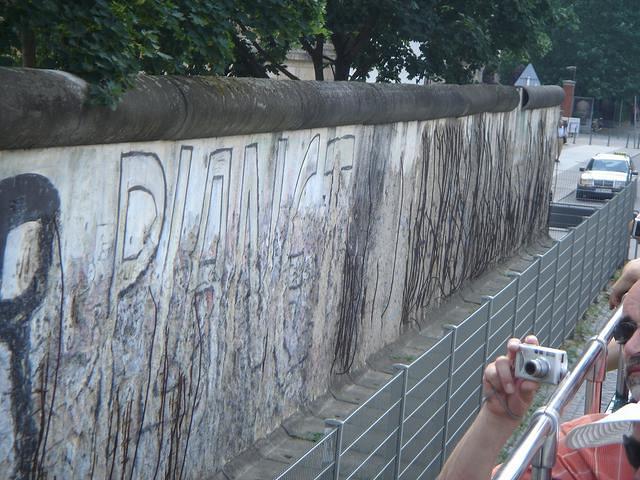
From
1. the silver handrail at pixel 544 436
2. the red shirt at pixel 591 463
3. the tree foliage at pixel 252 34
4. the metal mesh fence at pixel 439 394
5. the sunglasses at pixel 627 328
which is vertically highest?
the tree foliage at pixel 252 34

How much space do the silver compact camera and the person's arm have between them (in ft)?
0.13

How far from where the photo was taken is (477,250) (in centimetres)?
1540

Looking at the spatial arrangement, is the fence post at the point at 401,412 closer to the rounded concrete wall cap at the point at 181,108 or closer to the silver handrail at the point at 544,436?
→ the rounded concrete wall cap at the point at 181,108

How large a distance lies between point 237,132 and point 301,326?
2.00m

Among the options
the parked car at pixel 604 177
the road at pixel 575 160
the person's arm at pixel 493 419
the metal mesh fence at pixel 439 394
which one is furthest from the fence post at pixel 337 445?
the parked car at pixel 604 177

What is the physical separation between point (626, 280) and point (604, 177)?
87.9 ft

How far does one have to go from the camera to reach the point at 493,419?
3.02 meters

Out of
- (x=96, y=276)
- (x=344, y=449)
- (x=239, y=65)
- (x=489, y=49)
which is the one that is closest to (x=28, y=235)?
(x=96, y=276)

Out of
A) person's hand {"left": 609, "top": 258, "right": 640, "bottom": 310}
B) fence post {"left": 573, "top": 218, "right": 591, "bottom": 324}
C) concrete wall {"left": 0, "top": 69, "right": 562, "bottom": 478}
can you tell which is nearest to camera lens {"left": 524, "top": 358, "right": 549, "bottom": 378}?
person's hand {"left": 609, "top": 258, "right": 640, "bottom": 310}

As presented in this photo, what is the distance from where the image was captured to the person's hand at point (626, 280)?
16.3ft

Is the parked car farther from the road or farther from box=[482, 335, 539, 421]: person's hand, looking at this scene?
box=[482, 335, 539, 421]: person's hand

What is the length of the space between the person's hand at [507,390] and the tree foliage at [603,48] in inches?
2421

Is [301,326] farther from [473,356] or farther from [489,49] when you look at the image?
[489,49]

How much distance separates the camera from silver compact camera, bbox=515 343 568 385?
290cm
